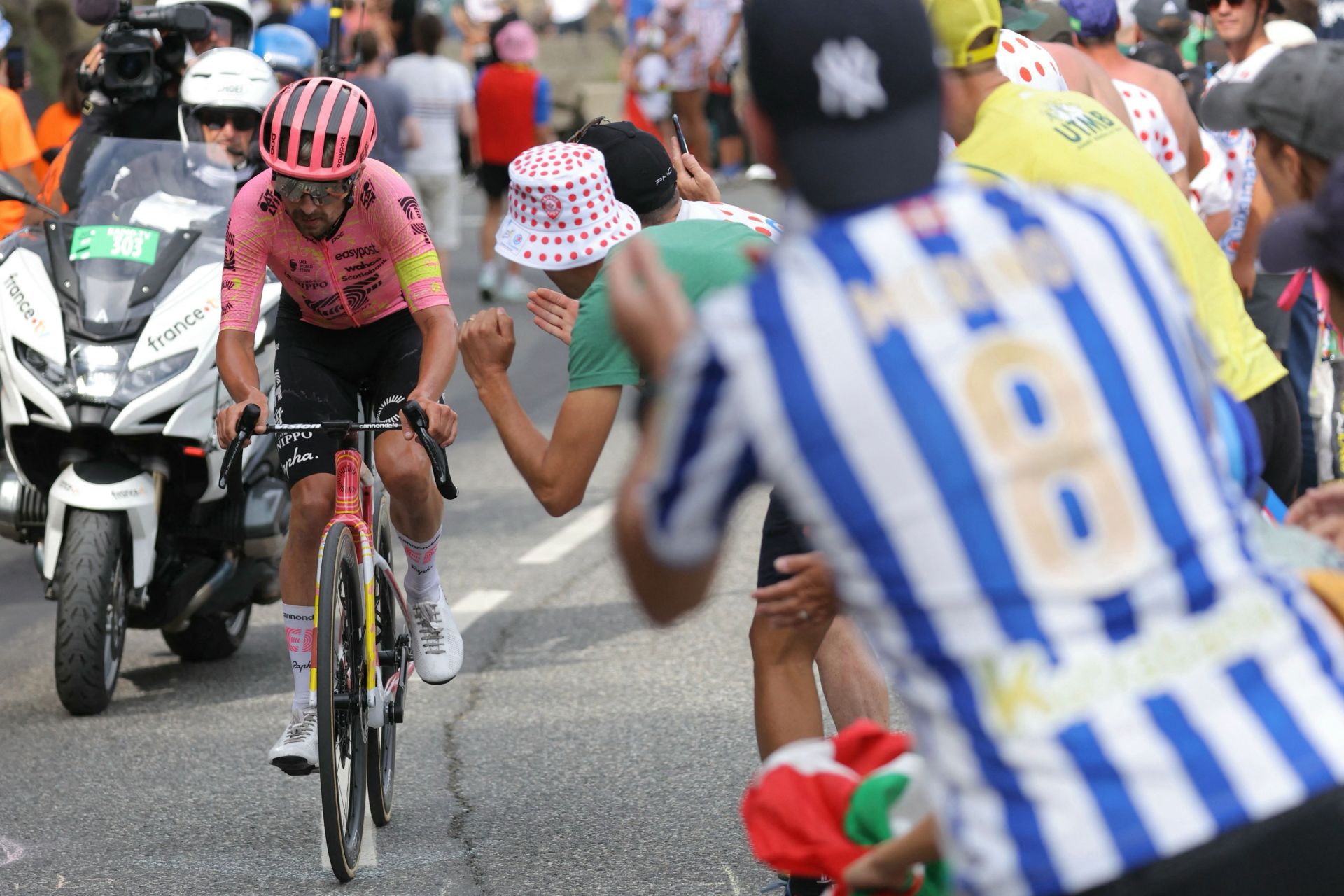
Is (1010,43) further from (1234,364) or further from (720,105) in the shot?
(720,105)

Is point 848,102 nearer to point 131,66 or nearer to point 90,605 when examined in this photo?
point 90,605

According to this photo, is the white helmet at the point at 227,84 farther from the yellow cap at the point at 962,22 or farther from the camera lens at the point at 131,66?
the yellow cap at the point at 962,22

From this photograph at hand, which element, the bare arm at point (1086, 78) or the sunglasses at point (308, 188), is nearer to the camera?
the sunglasses at point (308, 188)

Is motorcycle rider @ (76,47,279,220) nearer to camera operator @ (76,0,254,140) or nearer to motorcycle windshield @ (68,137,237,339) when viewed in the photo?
motorcycle windshield @ (68,137,237,339)

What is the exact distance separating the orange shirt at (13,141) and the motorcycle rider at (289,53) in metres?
1.62

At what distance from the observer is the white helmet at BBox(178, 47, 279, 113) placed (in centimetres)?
767

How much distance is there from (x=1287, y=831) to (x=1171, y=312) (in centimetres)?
53

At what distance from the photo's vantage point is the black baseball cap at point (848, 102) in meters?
2.01

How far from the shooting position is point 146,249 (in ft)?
23.0

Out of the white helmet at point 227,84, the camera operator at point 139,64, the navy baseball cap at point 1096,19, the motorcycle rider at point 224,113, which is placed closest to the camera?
the motorcycle rider at point 224,113

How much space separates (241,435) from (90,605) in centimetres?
155

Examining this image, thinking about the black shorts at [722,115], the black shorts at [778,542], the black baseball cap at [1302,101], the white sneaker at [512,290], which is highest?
the black baseball cap at [1302,101]

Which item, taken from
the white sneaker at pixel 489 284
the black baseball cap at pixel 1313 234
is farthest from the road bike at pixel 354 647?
the white sneaker at pixel 489 284

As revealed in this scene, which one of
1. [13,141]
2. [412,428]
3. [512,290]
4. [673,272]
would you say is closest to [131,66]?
[13,141]
